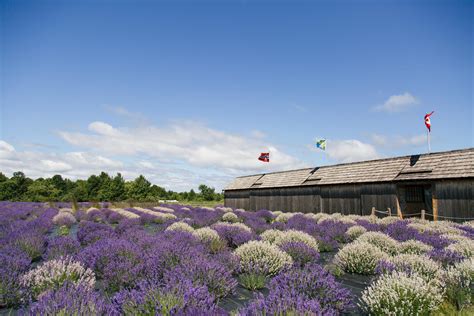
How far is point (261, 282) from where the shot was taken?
5.12 meters

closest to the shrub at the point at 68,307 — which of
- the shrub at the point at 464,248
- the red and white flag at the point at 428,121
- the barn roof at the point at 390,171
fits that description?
the shrub at the point at 464,248

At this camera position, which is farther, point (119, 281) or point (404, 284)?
point (119, 281)

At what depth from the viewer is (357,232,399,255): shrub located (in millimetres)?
7405

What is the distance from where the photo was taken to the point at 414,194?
63.6 feet

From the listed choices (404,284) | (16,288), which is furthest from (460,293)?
(16,288)

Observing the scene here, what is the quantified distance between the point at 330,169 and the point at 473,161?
9.76 metres

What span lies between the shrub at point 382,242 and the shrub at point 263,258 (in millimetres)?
2911

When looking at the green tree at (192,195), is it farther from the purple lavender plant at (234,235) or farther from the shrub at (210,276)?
the shrub at (210,276)

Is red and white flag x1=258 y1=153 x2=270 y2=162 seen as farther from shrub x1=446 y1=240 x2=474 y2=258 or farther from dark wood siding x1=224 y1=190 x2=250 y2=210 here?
shrub x1=446 y1=240 x2=474 y2=258

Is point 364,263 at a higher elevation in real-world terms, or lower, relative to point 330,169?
lower

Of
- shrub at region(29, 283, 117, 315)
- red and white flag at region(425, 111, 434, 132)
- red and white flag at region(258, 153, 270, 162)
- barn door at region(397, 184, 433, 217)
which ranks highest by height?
red and white flag at region(425, 111, 434, 132)

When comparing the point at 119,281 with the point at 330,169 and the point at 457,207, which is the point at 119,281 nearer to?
the point at 457,207

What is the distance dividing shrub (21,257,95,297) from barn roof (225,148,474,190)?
1617cm

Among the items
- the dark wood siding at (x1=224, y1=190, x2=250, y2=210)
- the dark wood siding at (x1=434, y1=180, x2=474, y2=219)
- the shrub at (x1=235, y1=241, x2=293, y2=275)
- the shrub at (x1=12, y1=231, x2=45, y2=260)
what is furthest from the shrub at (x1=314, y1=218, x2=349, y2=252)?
the dark wood siding at (x1=224, y1=190, x2=250, y2=210)
